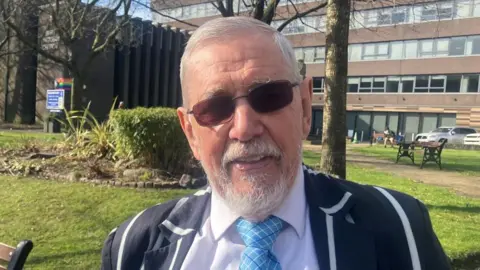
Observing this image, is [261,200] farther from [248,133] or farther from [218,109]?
[218,109]

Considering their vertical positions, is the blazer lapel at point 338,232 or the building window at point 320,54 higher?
the building window at point 320,54

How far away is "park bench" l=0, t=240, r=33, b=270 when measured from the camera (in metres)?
2.37

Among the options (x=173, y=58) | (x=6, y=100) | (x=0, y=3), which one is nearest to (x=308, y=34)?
(x=173, y=58)

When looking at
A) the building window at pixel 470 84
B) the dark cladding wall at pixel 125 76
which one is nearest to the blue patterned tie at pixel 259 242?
the dark cladding wall at pixel 125 76

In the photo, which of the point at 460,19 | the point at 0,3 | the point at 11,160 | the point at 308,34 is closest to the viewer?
the point at 11,160

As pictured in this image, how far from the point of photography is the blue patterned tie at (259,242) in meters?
1.40

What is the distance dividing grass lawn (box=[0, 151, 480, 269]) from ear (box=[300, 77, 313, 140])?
298cm

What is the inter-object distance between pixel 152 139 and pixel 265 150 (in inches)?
238

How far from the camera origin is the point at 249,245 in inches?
57.2

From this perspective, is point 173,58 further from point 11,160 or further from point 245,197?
point 245,197

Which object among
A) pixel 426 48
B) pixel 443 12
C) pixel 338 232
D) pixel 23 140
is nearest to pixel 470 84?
pixel 426 48

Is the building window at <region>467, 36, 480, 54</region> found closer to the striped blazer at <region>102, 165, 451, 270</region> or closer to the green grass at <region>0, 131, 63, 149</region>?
the green grass at <region>0, 131, 63, 149</region>

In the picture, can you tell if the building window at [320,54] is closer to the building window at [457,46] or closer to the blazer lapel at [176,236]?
the building window at [457,46]

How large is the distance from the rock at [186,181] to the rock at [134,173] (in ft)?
2.16
